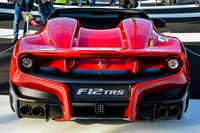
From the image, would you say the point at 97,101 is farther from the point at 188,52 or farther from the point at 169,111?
the point at 188,52

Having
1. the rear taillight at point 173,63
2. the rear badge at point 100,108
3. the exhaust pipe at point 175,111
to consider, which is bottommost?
the exhaust pipe at point 175,111

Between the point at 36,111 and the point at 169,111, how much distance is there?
1.17m

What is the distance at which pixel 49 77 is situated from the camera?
2971mm

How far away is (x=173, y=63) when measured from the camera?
3.12 meters

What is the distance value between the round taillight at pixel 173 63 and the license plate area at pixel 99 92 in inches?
17.1

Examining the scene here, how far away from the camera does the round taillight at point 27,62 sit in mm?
3043

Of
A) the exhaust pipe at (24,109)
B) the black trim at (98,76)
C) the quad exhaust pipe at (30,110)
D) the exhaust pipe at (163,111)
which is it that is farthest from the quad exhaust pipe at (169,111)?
the exhaust pipe at (24,109)

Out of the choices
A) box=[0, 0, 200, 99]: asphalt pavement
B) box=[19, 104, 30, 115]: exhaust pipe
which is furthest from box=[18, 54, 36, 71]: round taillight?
box=[0, 0, 200, 99]: asphalt pavement

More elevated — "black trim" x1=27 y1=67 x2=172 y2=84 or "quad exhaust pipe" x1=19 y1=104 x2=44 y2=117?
"black trim" x1=27 y1=67 x2=172 y2=84

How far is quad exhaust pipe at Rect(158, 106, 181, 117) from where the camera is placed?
122 inches

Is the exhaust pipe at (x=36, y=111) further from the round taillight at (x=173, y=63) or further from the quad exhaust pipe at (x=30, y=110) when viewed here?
the round taillight at (x=173, y=63)

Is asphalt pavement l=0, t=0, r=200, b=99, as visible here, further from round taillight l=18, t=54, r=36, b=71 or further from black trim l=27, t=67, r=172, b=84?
black trim l=27, t=67, r=172, b=84

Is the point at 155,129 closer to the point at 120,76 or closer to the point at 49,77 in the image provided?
the point at 120,76

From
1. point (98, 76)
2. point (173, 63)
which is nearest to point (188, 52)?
point (173, 63)
